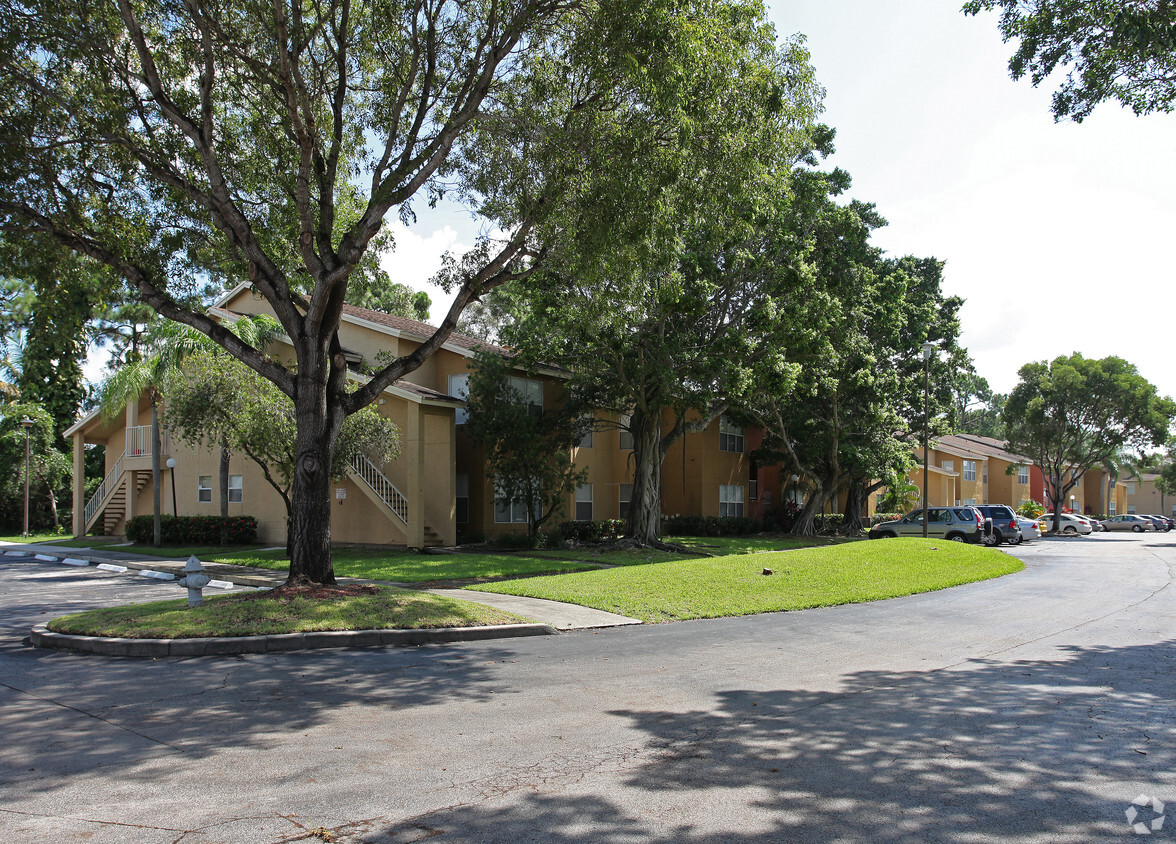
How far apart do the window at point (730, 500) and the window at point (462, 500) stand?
43.9ft

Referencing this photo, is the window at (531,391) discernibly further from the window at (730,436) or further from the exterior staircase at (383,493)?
the window at (730,436)

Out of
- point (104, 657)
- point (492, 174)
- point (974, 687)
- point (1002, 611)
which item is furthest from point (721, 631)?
point (492, 174)

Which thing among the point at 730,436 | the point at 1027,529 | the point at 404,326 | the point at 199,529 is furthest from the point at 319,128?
the point at 1027,529

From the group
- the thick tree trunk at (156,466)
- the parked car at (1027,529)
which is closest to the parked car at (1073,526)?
the parked car at (1027,529)

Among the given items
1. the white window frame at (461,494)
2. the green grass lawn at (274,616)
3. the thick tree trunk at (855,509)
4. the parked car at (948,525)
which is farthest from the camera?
the thick tree trunk at (855,509)

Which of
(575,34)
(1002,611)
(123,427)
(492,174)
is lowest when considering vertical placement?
(1002,611)

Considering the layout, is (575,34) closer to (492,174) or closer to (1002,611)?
(492,174)

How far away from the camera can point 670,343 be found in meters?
23.5

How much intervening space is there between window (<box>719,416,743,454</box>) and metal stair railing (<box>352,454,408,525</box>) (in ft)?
56.4

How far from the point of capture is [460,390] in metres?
28.2

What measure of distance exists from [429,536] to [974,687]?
64.5ft

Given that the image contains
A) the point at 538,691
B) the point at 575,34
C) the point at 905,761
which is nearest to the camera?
the point at 905,761

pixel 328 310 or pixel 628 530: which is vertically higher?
pixel 328 310

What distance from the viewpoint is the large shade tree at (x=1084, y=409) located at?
49.2 metres
